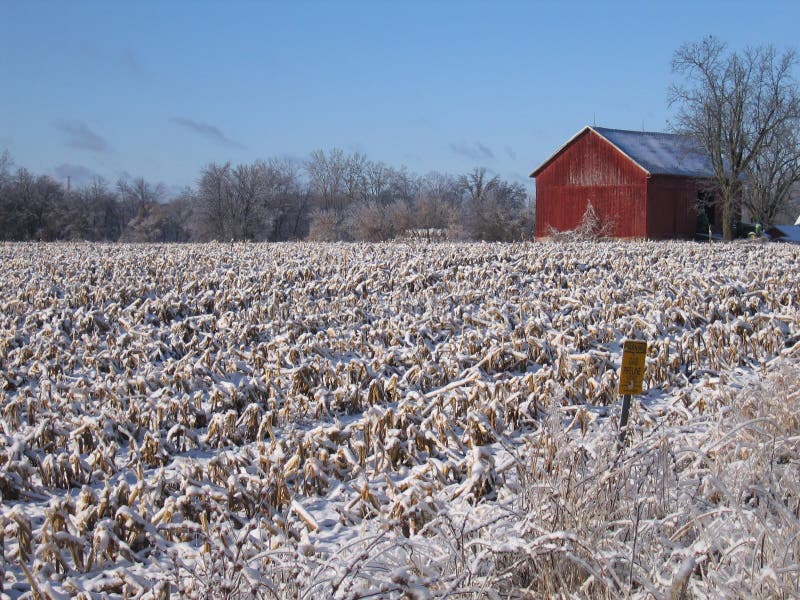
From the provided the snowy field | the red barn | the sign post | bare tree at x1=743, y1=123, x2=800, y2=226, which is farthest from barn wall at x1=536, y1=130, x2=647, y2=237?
the sign post

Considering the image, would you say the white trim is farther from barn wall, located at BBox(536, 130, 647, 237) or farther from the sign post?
the sign post

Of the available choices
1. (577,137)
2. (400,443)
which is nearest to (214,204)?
(577,137)

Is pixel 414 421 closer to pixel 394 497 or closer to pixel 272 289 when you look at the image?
pixel 394 497

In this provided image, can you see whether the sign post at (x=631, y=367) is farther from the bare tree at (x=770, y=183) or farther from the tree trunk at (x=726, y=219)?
the bare tree at (x=770, y=183)

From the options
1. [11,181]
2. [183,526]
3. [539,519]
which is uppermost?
[11,181]

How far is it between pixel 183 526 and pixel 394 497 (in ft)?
4.73

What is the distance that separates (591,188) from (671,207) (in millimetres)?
4092

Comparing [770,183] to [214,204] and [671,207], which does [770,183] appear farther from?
[214,204]

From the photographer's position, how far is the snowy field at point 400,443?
353 cm

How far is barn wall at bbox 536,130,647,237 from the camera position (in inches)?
1400

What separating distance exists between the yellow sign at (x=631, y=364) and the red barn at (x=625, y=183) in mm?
31735

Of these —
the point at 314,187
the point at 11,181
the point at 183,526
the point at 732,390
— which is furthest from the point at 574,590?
the point at 314,187

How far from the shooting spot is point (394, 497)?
15.7 feet

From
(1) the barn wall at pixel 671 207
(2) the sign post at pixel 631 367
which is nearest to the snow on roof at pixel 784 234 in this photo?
(1) the barn wall at pixel 671 207
